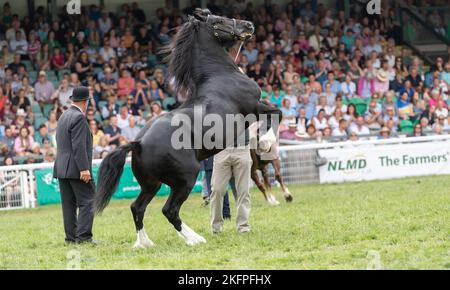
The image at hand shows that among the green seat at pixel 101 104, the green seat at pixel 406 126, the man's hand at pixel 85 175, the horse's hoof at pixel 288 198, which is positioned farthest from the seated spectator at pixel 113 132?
the man's hand at pixel 85 175

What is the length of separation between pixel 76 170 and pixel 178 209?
5.35ft

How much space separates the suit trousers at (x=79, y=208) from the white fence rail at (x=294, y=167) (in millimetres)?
6179

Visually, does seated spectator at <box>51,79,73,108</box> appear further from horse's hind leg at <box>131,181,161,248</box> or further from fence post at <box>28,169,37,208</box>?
horse's hind leg at <box>131,181,161,248</box>

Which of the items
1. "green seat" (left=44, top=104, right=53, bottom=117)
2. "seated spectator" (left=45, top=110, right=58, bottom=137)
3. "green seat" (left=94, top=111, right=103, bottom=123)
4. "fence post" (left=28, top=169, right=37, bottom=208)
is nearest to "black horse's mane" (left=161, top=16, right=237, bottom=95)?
"fence post" (left=28, top=169, right=37, bottom=208)

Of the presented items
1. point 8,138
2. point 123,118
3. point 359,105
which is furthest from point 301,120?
point 8,138

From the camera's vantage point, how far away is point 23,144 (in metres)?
17.6

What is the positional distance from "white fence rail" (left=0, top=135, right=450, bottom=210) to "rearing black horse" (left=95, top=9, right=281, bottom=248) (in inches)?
274

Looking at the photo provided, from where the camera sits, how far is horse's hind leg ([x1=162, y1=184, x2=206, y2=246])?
8984mm

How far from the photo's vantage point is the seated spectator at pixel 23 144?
691 inches

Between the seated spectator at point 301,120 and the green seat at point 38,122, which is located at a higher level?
the green seat at point 38,122

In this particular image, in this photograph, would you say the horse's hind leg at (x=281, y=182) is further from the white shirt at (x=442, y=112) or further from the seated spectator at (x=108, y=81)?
the white shirt at (x=442, y=112)

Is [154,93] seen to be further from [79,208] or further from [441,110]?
[79,208]
